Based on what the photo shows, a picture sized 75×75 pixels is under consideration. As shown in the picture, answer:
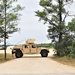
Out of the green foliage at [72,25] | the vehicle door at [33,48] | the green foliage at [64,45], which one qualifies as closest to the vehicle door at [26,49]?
the vehicle door at [33,48]

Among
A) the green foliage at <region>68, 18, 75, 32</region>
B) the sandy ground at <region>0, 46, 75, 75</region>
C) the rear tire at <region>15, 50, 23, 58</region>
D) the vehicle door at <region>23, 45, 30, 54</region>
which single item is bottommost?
the sandy ground at <region>0, 46, 75, 75</region>

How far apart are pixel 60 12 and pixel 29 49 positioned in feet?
22.2

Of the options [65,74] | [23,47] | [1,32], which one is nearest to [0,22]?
[1,32]

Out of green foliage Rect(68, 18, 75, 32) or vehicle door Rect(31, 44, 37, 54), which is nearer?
green foliage Rect(68, 18, 75, 32)

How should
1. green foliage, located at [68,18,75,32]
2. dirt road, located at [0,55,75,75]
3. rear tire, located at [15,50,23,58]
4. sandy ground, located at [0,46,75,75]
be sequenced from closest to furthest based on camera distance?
1. sandy ground, located at [0,46,75,75]
2. dirt road, located at [0,55,75,75]
3. green foliage, located at [68,18,75,32]
4. rear tire, located at [15,50,23,58]

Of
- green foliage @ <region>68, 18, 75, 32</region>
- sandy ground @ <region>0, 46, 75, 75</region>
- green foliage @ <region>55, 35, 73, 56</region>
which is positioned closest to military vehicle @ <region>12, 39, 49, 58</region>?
green foliage @ <region>55, 35, 73, 56</region>

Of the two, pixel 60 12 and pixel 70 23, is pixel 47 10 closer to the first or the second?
pixel 60 12

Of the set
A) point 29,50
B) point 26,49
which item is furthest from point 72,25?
point 26,49

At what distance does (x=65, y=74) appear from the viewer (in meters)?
20.1

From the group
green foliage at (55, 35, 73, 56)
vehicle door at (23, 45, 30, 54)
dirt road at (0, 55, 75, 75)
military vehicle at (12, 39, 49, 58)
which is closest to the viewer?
dirt road at (0, 55, 75, 75)

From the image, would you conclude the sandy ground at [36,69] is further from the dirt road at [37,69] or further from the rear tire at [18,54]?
the rear tire at [18,54]

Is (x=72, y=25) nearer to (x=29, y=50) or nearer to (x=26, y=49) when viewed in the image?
(x=29, y=50)

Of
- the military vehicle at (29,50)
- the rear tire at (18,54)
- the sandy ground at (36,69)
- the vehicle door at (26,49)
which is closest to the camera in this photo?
the sandy ground at (36,69)

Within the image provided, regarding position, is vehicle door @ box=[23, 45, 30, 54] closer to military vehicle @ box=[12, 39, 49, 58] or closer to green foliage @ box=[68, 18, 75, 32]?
military vehicle @ box=[12, 39, 49, 58]
